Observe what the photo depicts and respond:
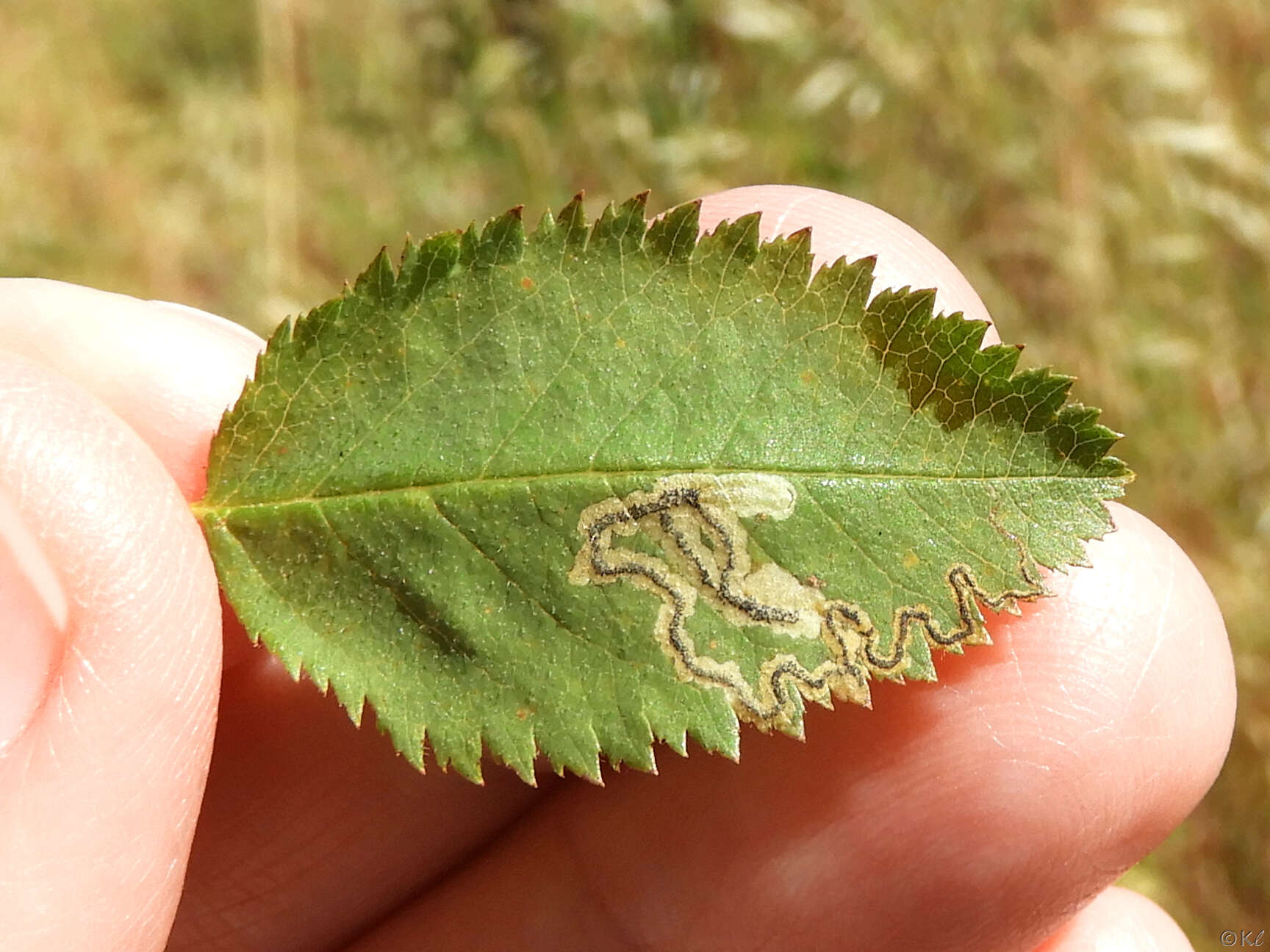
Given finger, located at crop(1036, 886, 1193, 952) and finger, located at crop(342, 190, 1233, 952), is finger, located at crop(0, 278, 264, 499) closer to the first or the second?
finger, located at crop(342, 190, 1233, 952)

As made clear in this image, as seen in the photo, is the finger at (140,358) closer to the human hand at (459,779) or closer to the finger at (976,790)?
the human hand at (459,779)

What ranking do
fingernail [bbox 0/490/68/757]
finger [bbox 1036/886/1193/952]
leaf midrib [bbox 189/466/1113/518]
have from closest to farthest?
fingernail [bbox 0/490/68/757] < leaf midrib [bbox 189/466/1113/518] < finger [bbox 1036/886/1193/952]

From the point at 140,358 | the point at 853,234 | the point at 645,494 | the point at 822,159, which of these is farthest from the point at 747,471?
the point at 822,159

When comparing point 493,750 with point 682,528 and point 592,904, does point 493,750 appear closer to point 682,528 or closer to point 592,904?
point 682,528

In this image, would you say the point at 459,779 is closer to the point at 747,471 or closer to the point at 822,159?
the point at 747,471

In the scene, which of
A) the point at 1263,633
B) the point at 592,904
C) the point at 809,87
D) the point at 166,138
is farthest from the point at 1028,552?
the point at 166,138

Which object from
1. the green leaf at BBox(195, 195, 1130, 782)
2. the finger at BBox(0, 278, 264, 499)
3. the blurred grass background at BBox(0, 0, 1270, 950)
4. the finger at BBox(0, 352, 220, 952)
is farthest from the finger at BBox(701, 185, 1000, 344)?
the blurred grass background at BBox(0, 0, 1270, 950)
